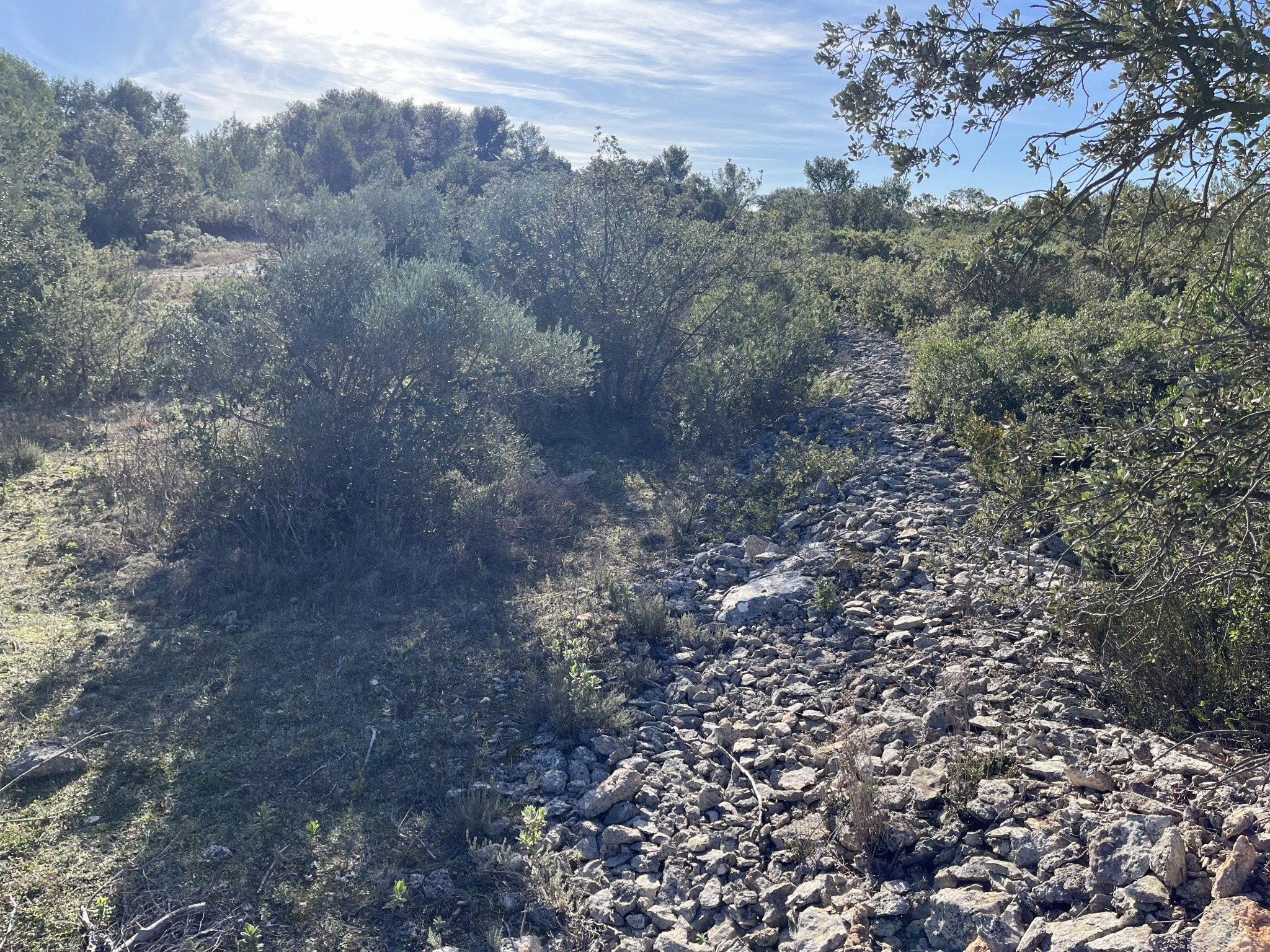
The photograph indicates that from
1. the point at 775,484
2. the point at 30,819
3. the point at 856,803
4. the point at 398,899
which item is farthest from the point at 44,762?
the point at 775,484

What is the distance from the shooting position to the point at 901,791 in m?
3.52

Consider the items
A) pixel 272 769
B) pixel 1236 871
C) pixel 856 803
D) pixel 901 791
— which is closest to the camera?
pixel 1236 871

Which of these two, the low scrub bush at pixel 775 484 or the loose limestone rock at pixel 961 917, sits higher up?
the low scrub bush at pixel 775 484

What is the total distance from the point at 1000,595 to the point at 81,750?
533 centimetres

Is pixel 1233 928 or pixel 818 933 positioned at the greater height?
pixel 1233 928

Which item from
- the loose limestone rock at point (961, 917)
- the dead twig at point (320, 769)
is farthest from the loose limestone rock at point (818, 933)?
the dead twig at point (320, 769)

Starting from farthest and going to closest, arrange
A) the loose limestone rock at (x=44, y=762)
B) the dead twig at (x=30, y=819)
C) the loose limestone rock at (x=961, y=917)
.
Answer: the loose limestone rock at (x=44, y=762) → the dead twig at (x=30, y=819) → the loose limestone rock at (x=961, y=917)

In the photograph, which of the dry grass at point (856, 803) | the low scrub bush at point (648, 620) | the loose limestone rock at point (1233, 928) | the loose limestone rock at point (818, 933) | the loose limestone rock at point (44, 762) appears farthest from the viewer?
the low scrub bush at point (648, 620)

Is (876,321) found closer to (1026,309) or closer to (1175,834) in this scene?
(1026,309)

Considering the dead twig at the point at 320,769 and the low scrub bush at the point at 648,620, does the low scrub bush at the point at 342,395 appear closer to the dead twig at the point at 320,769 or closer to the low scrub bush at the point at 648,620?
the low scrub bush at the point at 648,620

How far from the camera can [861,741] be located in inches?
156

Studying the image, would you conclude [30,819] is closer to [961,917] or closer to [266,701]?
[266,701]

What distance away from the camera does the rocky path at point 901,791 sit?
2.62 meters

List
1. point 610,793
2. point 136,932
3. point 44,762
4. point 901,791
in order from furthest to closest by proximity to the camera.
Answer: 1. point 610,793
2. point 44,762
3. point 901,791
4. point 136,932
